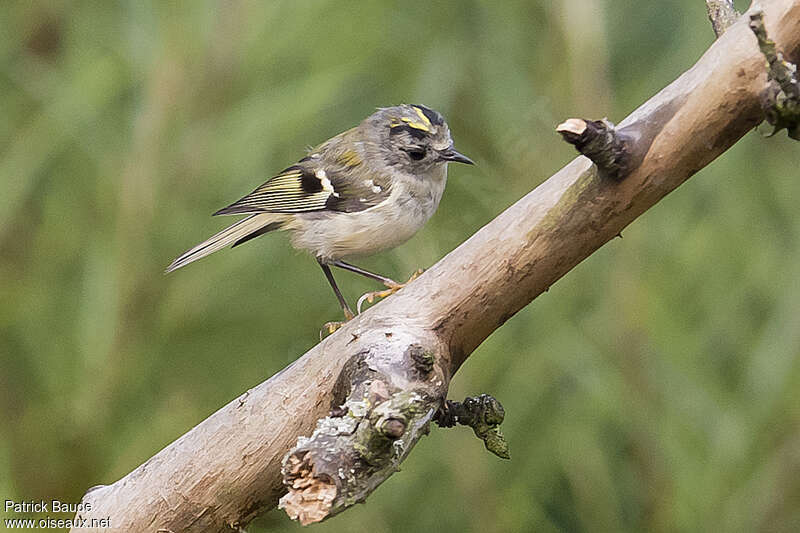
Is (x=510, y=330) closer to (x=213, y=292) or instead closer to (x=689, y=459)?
(x=689, y=459)

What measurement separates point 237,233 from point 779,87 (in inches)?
36.3

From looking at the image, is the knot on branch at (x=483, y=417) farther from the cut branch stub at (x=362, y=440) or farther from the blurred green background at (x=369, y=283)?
the blurred green background at (x=369, y=283)

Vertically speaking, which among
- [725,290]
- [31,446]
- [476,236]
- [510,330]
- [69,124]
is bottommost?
[725,290]

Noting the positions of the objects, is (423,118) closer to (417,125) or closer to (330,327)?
(417,125)

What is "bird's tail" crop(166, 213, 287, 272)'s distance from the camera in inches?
59.4

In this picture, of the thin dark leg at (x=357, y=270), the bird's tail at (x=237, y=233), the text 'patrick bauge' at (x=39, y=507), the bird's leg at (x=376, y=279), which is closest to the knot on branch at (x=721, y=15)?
the bird's leg at (x=376, y=279)

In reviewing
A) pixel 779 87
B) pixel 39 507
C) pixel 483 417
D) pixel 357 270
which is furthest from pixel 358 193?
pixel 779 87

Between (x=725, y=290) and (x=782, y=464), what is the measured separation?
0.34m

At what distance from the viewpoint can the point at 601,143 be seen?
36.0 inches

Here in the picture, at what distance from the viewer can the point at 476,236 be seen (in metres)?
1.05

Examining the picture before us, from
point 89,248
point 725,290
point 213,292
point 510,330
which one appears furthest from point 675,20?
point 89,248

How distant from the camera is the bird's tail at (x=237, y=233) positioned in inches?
59.4

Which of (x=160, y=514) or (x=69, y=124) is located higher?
(x=69, y=124)

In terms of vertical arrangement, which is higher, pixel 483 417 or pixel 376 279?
pixel 376 279
